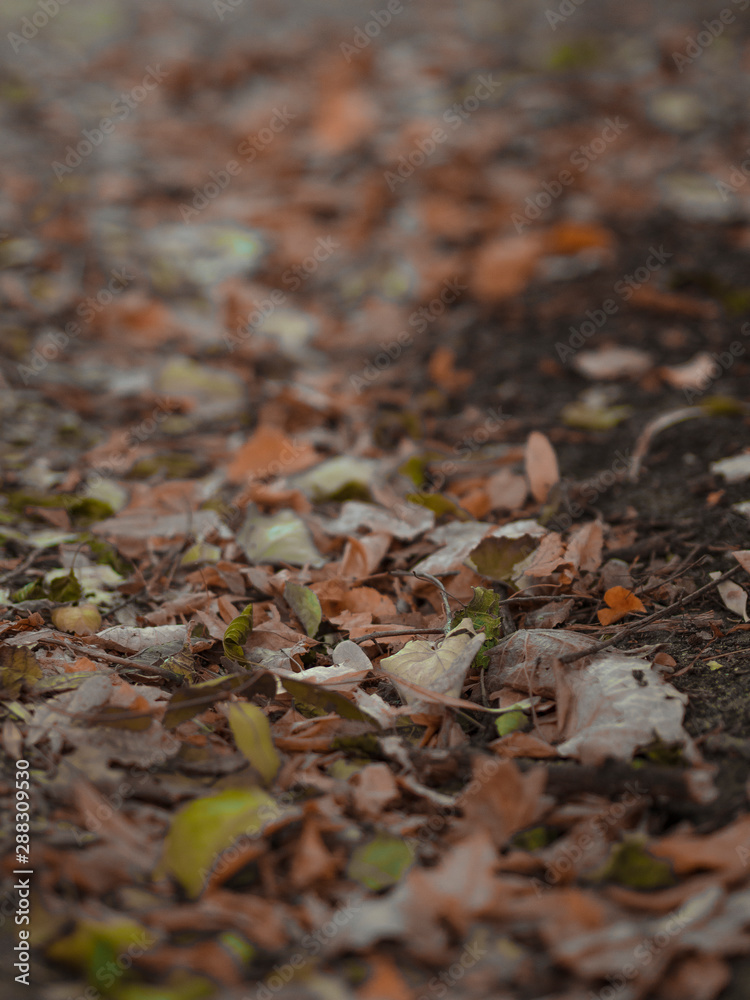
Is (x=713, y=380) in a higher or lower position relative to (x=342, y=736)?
lower

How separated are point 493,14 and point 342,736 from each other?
209 inches

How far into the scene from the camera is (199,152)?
13.6 feet

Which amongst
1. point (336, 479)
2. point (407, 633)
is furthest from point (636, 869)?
point (336, 479)

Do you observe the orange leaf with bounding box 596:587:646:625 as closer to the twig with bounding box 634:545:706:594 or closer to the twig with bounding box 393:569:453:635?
the twig with bounding box 634:545:706:594

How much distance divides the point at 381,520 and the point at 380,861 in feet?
3.08

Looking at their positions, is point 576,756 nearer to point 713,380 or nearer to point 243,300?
point 713,380

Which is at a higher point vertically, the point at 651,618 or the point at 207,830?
the point at 207,830

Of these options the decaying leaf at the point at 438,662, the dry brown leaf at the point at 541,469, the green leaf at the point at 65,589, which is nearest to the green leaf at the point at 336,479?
the dry brown leaf at the point at 541,469

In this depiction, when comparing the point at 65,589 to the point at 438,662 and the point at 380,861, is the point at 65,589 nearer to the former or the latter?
the point at 438,662

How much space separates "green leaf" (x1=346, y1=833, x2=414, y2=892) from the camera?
965mm

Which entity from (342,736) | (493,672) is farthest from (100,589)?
(493,672)

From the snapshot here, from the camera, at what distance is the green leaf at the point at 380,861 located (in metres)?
0.97

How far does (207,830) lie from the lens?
A: 963 millimetres

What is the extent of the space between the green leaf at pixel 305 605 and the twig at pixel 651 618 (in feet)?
1.51
